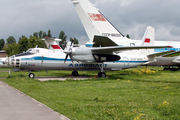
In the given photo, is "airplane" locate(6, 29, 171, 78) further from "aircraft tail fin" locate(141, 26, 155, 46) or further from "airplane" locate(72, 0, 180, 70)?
"airplane" locate(72, 0, 180, 70)

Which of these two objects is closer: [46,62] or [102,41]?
[102,41]

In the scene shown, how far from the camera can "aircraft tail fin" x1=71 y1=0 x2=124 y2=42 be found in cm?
2734

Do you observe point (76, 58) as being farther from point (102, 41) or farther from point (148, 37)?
point (148, 37)

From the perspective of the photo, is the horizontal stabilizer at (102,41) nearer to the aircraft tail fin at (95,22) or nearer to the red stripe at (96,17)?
the aircraft tail fin at (95,22)

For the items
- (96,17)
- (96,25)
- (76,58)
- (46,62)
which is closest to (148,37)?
(96,25)

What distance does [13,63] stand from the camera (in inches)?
727

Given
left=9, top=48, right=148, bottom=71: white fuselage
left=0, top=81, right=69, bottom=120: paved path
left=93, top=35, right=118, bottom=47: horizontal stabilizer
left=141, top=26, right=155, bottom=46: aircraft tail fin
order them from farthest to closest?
left=141, top=26, right=155, bottom=46: aircraft tail fin → left=9, top=48, right=148, bottom=71: white fuselage → left=93, top=35, right=118, bottom=47: horizontal stabilizer → left=0, top=81, right=69, bottom=120: paved path

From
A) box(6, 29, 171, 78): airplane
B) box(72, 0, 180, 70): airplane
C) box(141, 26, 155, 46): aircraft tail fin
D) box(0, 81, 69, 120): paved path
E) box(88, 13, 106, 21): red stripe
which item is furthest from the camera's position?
box(88, 13, 106, 21): red stripe

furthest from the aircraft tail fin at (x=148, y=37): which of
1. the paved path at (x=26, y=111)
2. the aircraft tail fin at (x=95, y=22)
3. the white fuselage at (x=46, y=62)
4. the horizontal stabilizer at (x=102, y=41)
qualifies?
the paved path at (x=26, y=111)

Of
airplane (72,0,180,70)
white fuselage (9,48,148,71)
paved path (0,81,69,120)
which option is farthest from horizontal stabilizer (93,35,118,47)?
paved path (0,81,69,120)

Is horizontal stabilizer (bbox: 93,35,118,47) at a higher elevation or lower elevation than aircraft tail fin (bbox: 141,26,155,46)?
lower

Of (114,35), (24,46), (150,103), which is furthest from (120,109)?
(24,46)

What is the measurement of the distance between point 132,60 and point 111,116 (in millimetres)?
18325

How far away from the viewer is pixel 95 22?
1081 inches
